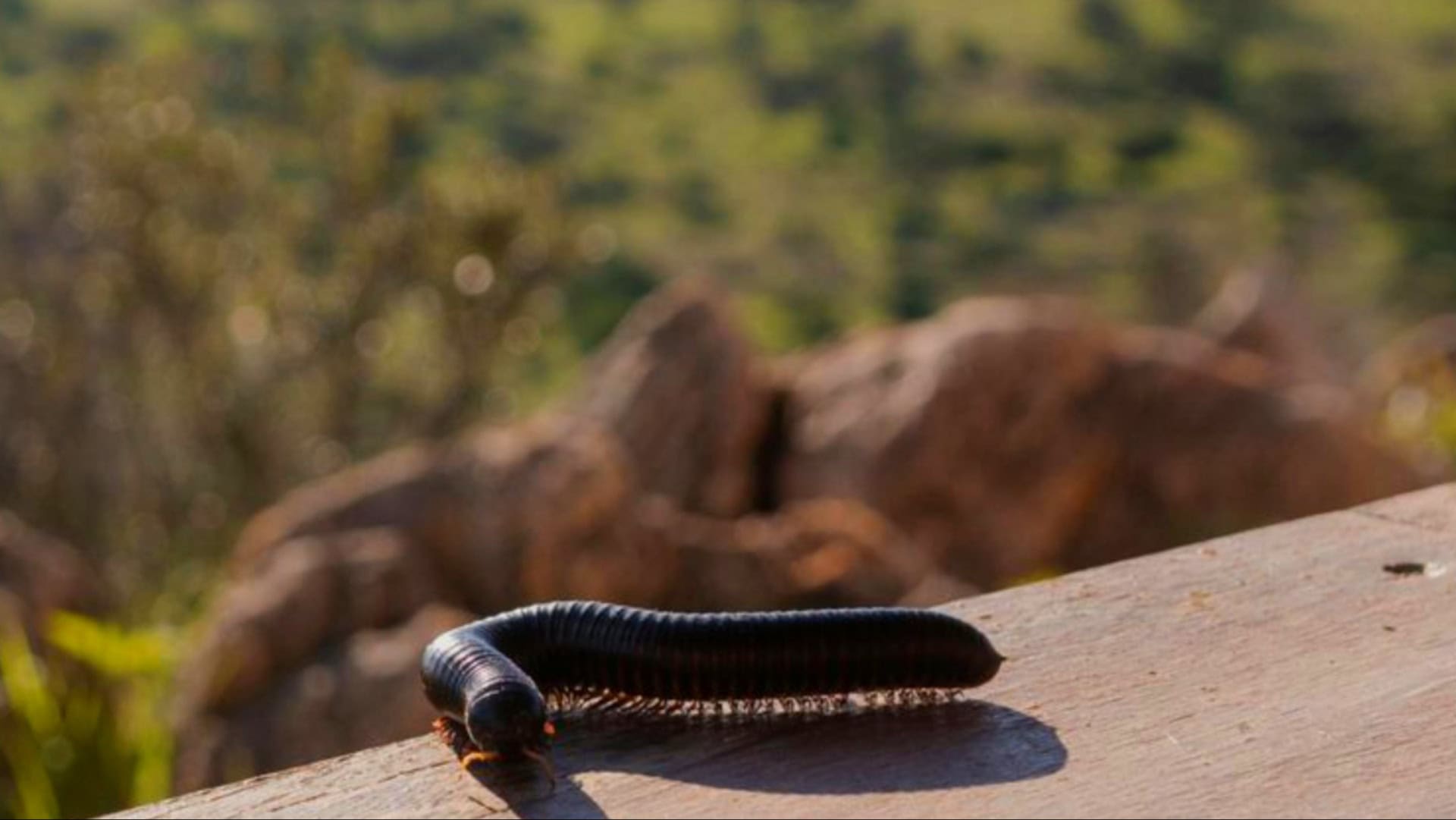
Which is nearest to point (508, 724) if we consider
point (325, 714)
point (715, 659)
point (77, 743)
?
point (715, 659)

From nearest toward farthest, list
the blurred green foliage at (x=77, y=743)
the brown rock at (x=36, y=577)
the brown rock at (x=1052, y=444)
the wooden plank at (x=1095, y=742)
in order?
the wooden plank at (x=1095, y=742)
the blurred green foliage at (x=77, y=743)
the brown rock at (x=36, y=577)
the brown rock at (x=1052, y=444)

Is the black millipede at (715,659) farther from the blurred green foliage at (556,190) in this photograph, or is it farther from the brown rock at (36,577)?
the blurred green foliage at (556,190)

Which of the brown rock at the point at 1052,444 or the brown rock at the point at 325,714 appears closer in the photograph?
the brown rock at the point at 325,714

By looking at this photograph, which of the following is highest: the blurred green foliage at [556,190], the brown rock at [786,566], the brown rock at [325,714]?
the brown rock at [325,714]

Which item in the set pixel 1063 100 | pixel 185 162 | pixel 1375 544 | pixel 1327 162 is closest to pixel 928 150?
pixel 1063 100

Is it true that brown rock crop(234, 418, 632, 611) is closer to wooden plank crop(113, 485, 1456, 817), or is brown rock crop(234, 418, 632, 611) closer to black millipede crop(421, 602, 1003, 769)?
wooden plank crop(113, 485, 1456, 817)

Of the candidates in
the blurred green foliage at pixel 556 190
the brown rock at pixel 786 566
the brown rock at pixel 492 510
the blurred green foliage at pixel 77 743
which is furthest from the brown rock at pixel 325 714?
the blurred green foliage at pixel 556 190
